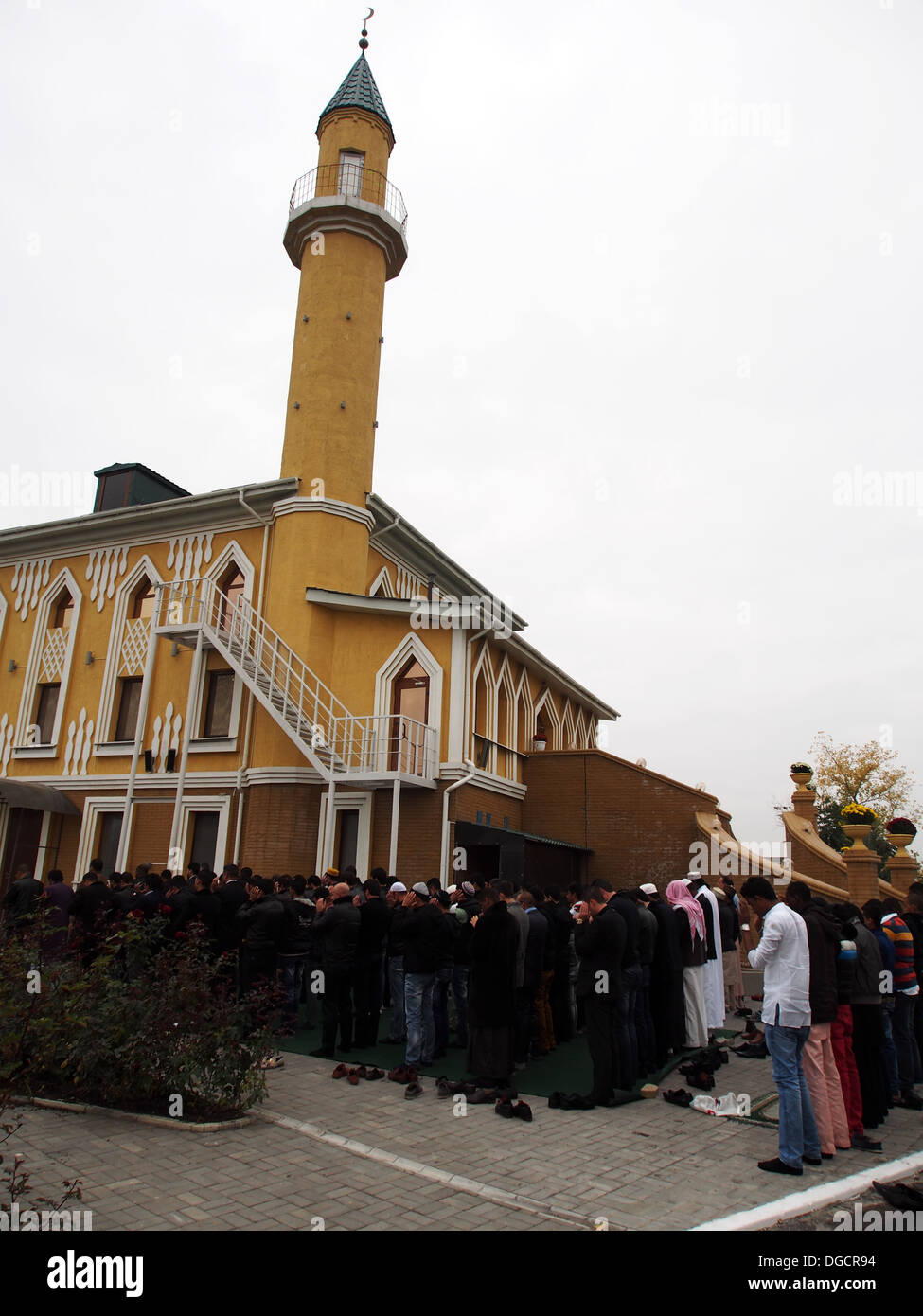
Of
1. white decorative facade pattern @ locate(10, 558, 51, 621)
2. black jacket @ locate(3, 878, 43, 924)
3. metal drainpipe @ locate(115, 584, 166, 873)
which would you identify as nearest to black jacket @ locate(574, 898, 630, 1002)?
black jacket @ locate(3, 878, 43, 924)

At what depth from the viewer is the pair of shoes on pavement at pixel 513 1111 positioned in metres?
7.20

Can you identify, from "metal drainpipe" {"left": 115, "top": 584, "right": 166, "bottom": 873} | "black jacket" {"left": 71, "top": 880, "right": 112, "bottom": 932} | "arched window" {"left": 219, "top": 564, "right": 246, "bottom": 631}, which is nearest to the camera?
"black jacket" {"left": 71, "top": 880, "right": 112, "bottom": 932}

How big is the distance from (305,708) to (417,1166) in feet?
39.6

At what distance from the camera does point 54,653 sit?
21531 mm

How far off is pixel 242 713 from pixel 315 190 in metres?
13.0

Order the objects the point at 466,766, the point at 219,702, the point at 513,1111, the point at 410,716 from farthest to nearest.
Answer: the point at 219,702 < the point at 410,716 < the point at 466,766 < the point at 513,1111

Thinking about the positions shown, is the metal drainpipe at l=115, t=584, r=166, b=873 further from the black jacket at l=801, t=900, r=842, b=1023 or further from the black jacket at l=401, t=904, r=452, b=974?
the black jacket at l=801, t=900, r=842, b=1023

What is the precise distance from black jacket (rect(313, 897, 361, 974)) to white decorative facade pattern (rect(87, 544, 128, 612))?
14.1 m

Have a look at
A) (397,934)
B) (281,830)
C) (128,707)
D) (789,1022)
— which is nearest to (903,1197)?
(789,1022)

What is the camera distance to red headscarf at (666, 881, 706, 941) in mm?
10094

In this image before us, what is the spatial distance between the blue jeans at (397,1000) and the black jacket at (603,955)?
309 centimetres

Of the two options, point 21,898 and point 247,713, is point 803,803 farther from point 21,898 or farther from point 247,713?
point 21,898
